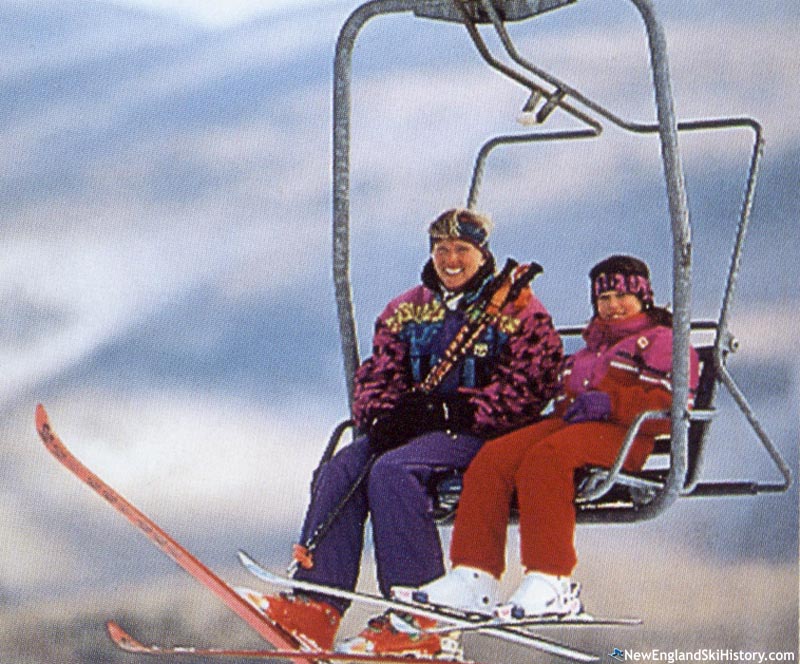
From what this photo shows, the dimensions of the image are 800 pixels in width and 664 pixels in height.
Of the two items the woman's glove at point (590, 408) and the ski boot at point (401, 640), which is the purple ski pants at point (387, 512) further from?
the woman's glove at point (590, 408)

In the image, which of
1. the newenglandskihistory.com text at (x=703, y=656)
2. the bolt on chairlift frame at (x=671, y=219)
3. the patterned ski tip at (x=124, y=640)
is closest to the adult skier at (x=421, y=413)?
the bolt on chairlift frame at (x=671, y=219)

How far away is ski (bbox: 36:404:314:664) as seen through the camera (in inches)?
139

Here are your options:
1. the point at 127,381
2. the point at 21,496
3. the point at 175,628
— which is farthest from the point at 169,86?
the point at 175,628

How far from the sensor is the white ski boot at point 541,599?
3436 millimetres

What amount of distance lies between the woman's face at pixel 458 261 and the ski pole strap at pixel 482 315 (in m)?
0.05

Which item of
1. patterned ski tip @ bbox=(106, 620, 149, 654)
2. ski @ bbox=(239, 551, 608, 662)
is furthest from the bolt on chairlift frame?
patterned ski tip @ bbox=(106, 620, 149, 654)

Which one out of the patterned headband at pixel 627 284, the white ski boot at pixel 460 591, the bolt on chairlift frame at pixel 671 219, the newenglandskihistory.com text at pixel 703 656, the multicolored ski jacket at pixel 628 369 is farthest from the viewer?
the newenglandskihistory.com text at pixel 703 656

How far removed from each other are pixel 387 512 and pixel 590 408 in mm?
451

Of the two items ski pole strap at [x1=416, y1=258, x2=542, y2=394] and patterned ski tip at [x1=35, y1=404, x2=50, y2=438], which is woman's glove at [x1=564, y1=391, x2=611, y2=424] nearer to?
ski pole strap at [x1=416, y1=258, x2=542, y2=394]

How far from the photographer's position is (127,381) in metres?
4.22

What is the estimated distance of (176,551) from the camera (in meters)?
3.61

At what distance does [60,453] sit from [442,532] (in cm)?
84

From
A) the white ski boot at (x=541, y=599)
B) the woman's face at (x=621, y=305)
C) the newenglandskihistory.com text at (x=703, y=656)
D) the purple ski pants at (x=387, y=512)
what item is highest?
the woman's face at (x=621, y=305)

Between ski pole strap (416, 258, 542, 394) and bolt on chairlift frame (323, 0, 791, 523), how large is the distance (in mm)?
190
